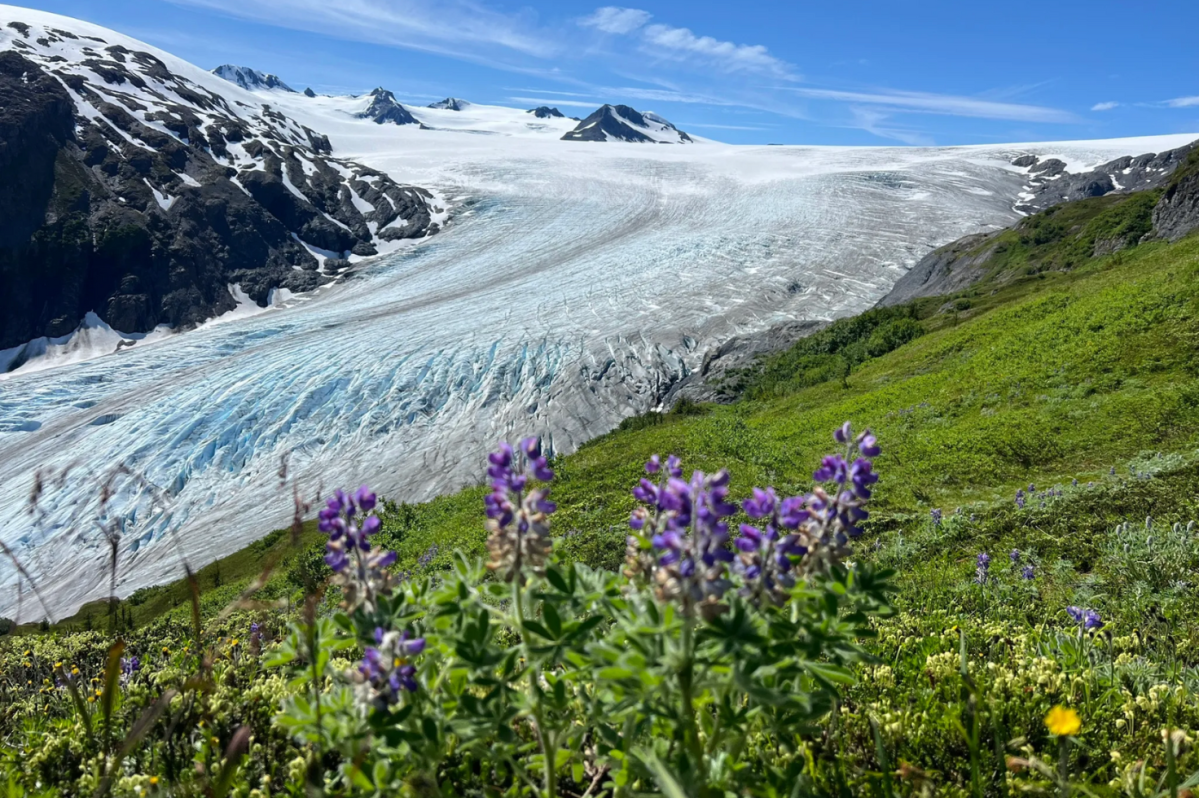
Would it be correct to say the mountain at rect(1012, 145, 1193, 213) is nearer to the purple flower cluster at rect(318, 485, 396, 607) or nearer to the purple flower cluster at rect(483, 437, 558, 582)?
the purple flower cluster at rect(483, 437, 558, 582)

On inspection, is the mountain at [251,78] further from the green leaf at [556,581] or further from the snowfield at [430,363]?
the green leaf at [556,581]

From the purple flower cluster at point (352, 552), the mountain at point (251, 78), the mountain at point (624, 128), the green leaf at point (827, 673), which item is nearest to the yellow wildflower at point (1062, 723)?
the green leaf at point (827, 673)

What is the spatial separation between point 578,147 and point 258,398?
58.6 meters

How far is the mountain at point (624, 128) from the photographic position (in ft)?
438

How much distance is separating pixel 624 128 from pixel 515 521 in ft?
500

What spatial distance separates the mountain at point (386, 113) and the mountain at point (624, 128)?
3470 cm

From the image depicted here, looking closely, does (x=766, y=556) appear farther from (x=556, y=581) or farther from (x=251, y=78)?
(x=251, y=78)

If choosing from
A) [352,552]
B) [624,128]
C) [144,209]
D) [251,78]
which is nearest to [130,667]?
[352,552]

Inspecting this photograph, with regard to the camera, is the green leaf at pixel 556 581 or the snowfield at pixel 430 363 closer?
the green leaf at pixel 556 581

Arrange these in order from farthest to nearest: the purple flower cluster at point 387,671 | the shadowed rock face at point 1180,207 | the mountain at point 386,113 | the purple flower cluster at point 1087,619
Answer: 1. the mountain at point 386,113
2. the shadowed rock face at point 1180,207
3. the purple flower cluster at point 1087,619
4. the purple flower cluster at point 387,671

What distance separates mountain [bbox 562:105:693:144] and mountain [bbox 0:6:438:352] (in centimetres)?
7827

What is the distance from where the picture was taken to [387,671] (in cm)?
150

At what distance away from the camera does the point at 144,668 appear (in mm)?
3965

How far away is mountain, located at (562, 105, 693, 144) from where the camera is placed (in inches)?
5259
